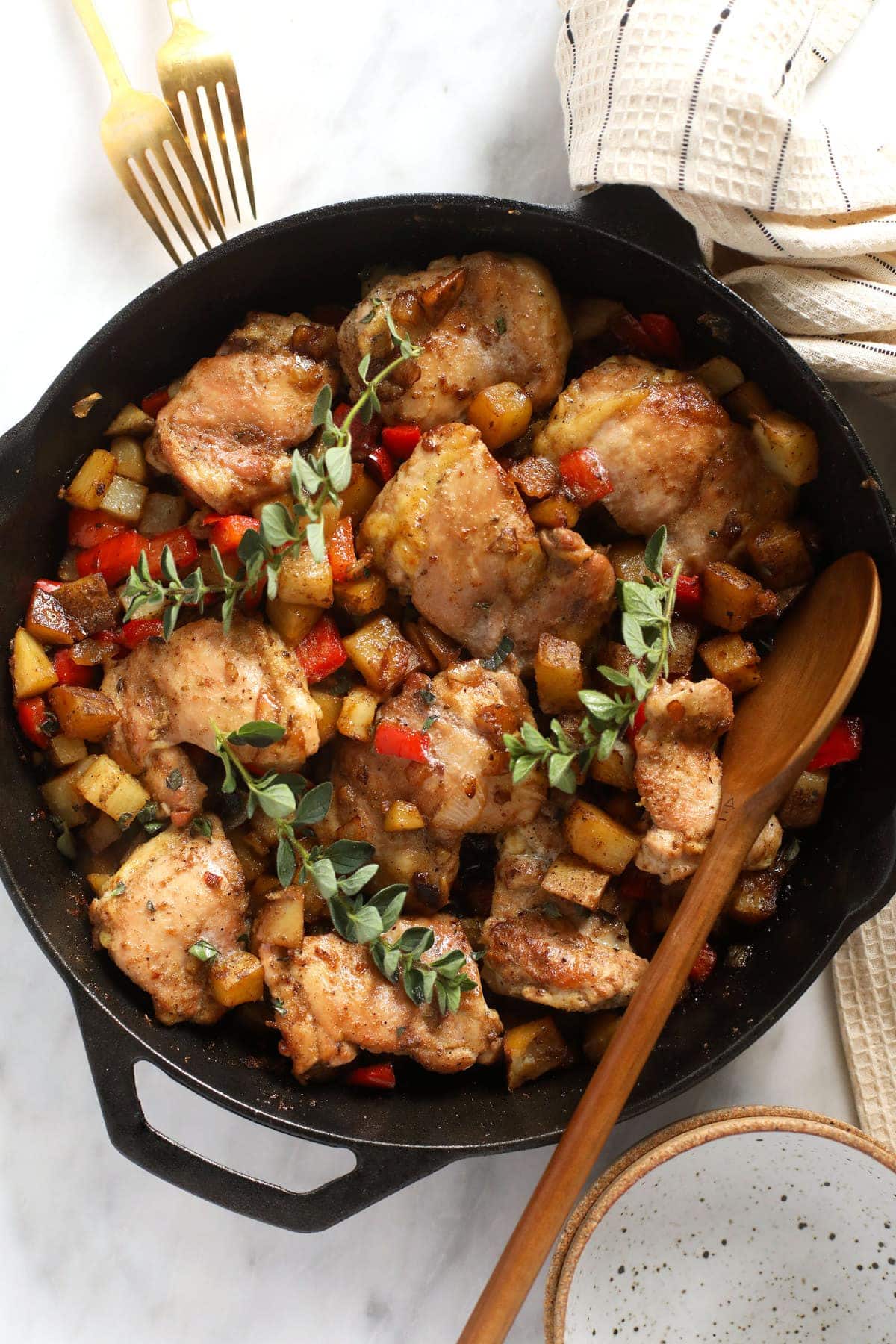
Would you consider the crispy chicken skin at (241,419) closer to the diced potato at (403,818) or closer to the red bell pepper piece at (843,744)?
the diced potato at (403,818)

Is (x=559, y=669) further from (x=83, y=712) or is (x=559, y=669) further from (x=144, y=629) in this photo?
(x=83, y=712)

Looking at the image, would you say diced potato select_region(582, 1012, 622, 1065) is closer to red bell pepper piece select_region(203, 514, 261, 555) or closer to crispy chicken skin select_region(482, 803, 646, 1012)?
crispy chicken skin select_region(482, 803, 646, 1012)

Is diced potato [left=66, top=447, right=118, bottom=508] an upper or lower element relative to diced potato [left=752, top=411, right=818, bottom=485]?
upper

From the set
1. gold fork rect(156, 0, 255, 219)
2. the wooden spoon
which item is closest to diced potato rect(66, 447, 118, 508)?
gold fork rect(156, 0, 255, 219)

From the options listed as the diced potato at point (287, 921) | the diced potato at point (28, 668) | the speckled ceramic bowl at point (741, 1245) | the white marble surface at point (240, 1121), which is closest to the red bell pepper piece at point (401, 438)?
the white marble surface at point (240, 1121)

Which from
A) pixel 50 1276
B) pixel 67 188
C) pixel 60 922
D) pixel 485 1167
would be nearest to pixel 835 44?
pixel 67 188

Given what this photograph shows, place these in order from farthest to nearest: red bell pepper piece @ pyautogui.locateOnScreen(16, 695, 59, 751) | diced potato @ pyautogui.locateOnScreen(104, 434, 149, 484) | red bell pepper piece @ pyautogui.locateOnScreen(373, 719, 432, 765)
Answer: diced potato @ pyautogui.locateOnScreen(104, 434, 149, 484) < red bell pepper piece @ pyautogui.locateOnScreen(16, 695, 59, 751) < red bell pepper piece @ pyautogui.locateOnScreen(373, 719, 432, 765)
